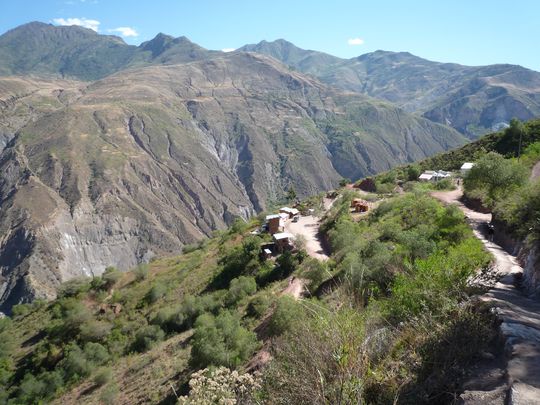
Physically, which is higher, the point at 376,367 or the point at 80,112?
the point at 80,112

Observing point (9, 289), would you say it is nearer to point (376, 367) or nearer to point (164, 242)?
point (164, 242)

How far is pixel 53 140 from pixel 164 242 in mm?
61594

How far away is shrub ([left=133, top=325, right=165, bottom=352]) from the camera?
92.1 feet

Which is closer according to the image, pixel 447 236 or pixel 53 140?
pixel 447 236

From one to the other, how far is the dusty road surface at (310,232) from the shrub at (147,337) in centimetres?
1348

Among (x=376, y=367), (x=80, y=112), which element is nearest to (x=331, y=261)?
(x=376, y=367)

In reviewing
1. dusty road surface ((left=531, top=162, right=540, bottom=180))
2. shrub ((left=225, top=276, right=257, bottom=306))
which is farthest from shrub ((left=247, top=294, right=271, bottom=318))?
dusty road surface ((left=531, top=162, right=540, bottom=180))

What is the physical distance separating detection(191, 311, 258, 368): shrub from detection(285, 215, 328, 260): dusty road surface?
12.3 m

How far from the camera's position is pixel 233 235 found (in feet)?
159

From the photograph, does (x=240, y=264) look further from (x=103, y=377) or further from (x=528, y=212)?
(x=528, y=212)

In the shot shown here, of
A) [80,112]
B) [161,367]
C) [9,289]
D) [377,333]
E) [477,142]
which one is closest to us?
[377,333]

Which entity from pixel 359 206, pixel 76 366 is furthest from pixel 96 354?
pixel 359 206

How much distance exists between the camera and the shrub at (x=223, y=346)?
18.9m

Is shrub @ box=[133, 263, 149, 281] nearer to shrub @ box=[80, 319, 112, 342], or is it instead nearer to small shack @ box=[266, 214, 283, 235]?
shrub @ box=[80, 319, 112, 342]
